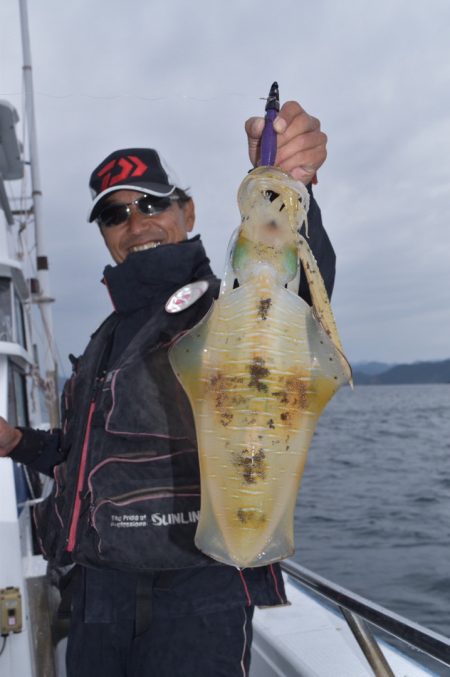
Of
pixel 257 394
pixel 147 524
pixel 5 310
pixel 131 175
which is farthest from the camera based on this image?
pixel 5 310

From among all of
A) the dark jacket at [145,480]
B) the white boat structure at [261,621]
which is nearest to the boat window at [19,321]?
the white boat structure at [261,621]

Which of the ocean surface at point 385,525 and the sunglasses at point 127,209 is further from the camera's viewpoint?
the ocean surface at point 385,525

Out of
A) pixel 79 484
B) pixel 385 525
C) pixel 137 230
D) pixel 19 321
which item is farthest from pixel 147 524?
pixel 385 525

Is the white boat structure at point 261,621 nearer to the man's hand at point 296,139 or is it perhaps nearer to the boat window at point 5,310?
the boat window at point 5,310

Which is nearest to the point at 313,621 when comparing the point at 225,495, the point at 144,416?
the point at 144,416

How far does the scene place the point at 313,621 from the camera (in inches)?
159

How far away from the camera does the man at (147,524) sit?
2330 mm

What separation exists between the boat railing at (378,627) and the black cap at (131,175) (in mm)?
2164

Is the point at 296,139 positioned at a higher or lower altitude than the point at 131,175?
lower

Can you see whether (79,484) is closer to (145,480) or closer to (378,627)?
(145,480)

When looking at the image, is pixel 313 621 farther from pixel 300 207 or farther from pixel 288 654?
pixel 300 207

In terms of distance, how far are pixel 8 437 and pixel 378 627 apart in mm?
1966

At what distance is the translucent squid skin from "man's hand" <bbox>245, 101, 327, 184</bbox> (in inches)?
8.9

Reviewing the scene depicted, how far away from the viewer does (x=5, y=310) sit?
596cm
